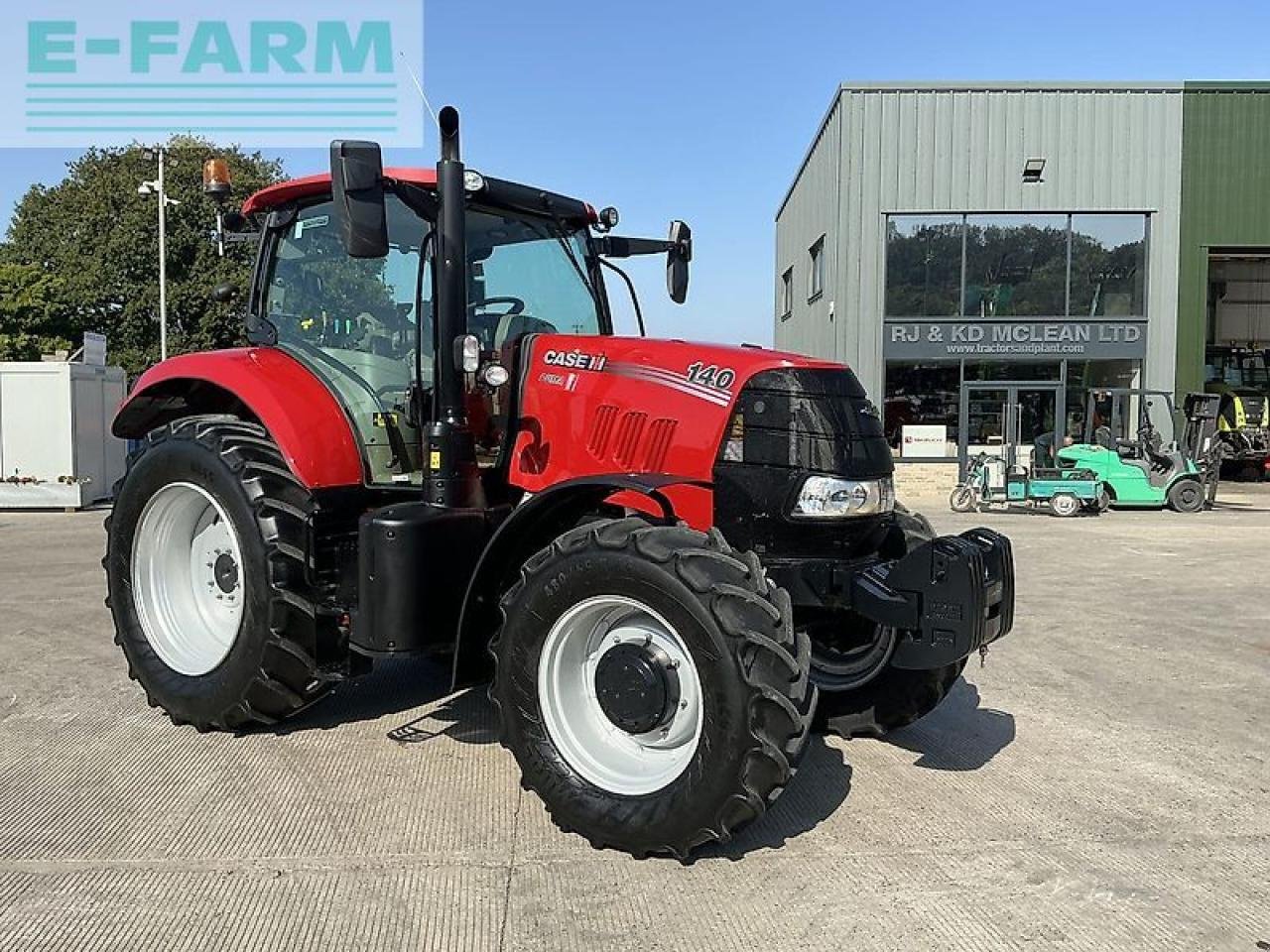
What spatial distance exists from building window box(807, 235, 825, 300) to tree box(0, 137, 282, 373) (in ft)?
52.0

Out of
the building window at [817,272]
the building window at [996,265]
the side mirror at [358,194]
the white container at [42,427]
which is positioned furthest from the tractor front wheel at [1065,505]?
the white container at [42,427]

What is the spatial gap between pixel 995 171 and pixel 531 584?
1812cm

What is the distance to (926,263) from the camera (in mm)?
19625

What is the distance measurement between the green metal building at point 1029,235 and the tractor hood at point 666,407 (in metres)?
16.0

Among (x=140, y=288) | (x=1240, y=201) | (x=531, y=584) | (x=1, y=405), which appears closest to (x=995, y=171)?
(x=1240, y=201)

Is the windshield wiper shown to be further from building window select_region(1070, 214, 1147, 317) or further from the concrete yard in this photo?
building window select_region(1070, 214, 1147, 317)

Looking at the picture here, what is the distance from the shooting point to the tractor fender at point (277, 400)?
4.49m

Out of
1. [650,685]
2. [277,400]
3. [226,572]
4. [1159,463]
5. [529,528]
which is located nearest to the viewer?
[650,685]

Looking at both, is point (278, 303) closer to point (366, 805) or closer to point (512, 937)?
point (366, 805)

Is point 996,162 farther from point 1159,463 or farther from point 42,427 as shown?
point 42,427

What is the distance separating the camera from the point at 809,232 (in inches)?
941

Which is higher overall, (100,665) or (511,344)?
(511,344)

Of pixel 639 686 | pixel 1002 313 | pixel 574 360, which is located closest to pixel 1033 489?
pixel 1002 313

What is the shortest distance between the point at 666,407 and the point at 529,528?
683 mm
